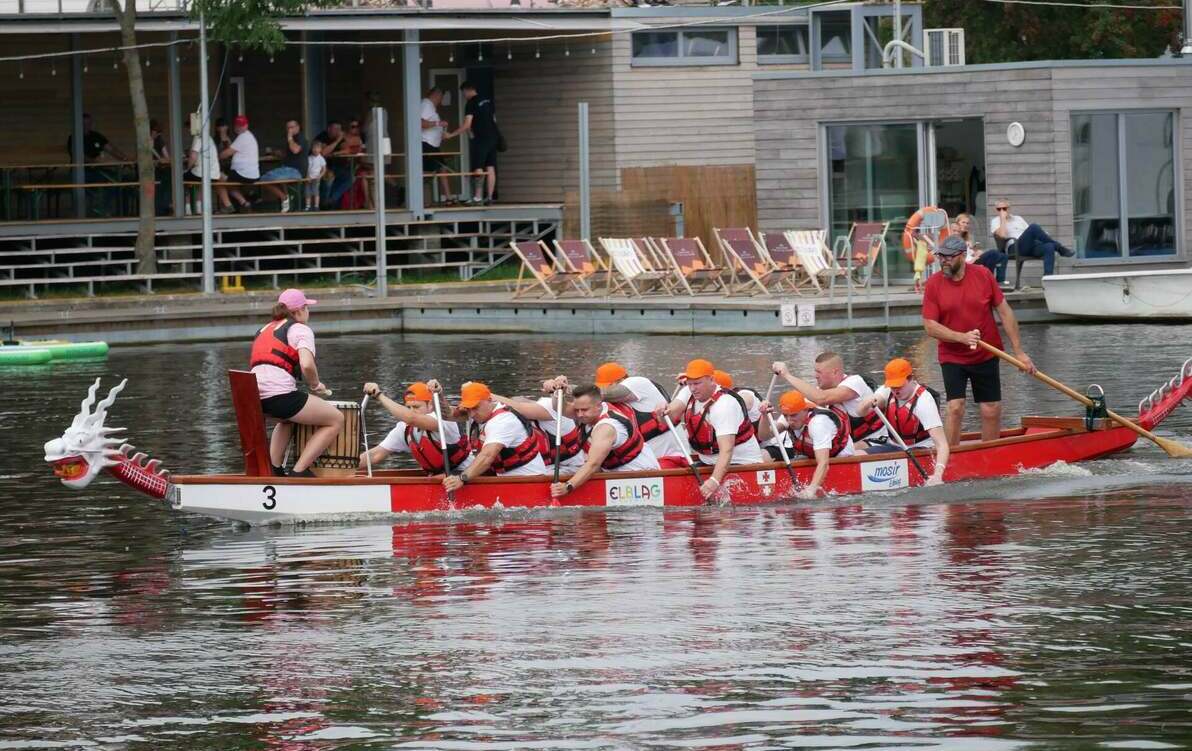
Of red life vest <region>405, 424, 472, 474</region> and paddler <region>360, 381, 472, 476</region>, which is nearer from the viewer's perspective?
paddler <region>360, 381, 472, 476</region>

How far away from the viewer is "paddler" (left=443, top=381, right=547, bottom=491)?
16125mm

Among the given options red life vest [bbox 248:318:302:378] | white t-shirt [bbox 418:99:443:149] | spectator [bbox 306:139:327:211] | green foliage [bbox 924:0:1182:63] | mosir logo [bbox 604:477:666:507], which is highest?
green foliage [bbox 924:0:1182:63]

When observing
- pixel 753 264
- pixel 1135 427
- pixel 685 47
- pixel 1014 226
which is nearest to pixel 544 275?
pixel 753 264

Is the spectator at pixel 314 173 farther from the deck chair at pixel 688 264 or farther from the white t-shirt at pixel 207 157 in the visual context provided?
the deck chair at pixel 688 264

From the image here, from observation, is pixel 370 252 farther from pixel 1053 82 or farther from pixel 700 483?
pixel 700 483

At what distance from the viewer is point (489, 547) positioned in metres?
15.3

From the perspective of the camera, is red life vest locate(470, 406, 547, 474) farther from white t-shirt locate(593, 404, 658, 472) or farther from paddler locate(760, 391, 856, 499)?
paddler locate(760, 391, 856, 499)

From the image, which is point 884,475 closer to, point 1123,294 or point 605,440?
point 605,440

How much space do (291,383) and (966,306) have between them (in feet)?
17.2

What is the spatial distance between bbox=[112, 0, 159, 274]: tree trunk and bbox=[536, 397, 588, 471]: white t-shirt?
21337 mm

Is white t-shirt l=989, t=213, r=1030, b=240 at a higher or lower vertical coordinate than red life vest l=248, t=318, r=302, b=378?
higher

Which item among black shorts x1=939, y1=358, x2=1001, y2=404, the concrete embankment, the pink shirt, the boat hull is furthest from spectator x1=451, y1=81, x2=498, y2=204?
the pink shirt

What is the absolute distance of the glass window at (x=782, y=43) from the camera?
43.0m

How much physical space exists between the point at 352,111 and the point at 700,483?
28.5 metres
